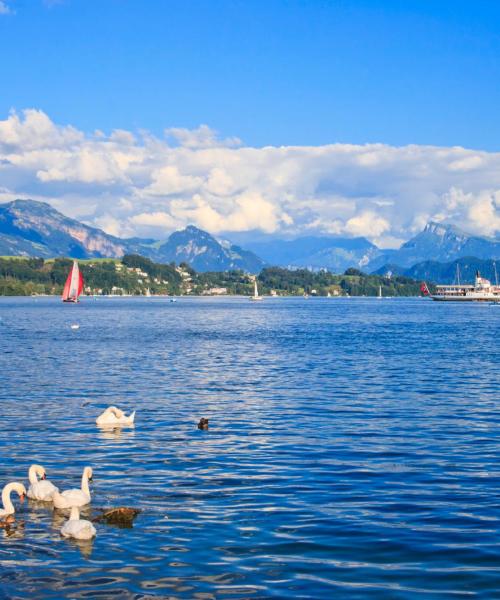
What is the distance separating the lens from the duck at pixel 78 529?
23812 mm

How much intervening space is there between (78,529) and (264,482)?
931cm

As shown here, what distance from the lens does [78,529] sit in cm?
2377

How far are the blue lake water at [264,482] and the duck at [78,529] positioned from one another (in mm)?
318

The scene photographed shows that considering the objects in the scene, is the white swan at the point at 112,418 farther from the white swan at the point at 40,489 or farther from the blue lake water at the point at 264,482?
the white swan at the point at 40,489

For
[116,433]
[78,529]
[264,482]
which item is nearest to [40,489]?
[78,529]

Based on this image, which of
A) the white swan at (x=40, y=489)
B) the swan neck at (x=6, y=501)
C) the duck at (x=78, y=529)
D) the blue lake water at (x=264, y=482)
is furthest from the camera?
the white swan at (x=40, y=489)

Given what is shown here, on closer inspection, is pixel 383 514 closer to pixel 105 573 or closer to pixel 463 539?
pixel 463 539

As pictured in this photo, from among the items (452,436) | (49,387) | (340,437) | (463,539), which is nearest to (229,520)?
(463,539)

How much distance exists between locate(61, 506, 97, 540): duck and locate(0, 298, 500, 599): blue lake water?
0.32 meters

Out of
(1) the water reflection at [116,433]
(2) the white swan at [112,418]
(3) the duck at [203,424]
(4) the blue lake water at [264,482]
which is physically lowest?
(4) the blue lake water at [264,482]

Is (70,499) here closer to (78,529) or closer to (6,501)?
(6,501)

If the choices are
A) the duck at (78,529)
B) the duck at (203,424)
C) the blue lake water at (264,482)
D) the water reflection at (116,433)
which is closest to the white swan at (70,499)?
the blue lake water at (264,482)

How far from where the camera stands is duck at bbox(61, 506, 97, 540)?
2381 cm

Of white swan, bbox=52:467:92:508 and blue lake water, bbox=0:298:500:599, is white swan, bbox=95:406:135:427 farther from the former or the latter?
white swan, bbox=52:467:92:508
